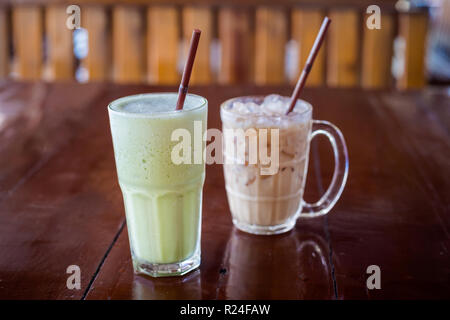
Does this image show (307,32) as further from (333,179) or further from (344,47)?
(333,179)

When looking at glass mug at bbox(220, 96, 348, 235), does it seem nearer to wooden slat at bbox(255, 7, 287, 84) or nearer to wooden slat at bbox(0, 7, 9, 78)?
wooden slat at bbox(255, 7, 287, 84)

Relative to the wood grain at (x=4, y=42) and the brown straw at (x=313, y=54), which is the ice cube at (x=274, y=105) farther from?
the wood grain at (x=4, y=42)

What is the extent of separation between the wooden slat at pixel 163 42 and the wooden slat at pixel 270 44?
36 centimetres

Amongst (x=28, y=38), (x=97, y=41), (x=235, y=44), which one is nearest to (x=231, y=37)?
(x=235, y=44)

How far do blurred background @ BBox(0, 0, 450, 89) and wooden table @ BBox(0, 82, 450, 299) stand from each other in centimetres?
98

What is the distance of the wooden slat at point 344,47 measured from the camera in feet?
7.54

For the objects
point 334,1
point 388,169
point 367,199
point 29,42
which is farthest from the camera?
point 29,42

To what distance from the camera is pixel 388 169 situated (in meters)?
1.09

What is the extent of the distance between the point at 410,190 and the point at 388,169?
0.12m

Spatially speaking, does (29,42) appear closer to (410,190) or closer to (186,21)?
(186,21)

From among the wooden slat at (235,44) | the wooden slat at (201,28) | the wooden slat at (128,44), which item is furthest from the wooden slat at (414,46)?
the wooden slat at (128,44)
